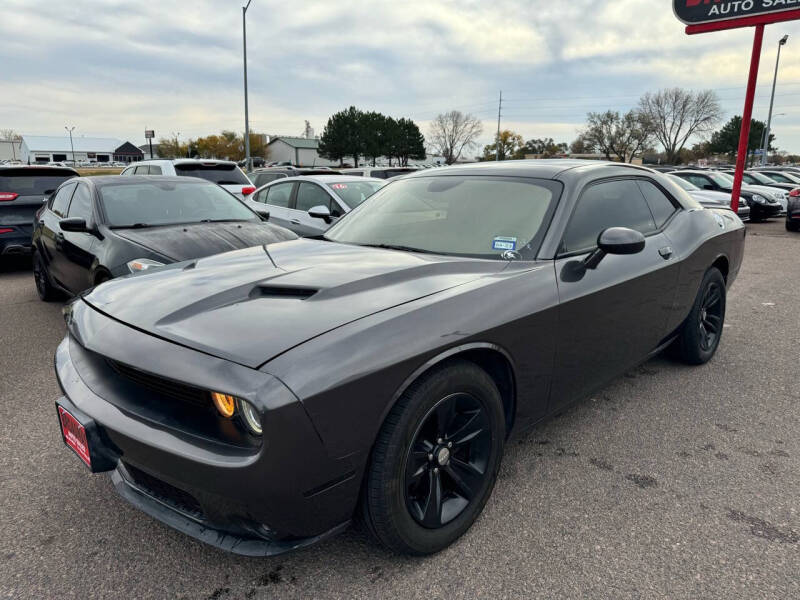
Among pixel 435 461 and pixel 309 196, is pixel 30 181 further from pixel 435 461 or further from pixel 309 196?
pixel 435 461

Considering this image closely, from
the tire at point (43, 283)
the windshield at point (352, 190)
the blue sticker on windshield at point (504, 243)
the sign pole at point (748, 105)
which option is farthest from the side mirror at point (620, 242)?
the sign pole at point (748, 105)

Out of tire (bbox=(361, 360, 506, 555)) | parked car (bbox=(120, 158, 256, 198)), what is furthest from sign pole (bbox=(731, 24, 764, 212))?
tire (bbox=(361, 360, 506, 555))

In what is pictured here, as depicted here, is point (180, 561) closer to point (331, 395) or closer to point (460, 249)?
point (331, 395)

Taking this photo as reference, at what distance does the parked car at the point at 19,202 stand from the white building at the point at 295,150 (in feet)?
321

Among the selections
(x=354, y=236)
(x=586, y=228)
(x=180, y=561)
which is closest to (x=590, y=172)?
(x=586, y=228)

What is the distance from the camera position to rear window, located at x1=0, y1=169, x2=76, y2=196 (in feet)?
25.5

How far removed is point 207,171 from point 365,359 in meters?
9.59

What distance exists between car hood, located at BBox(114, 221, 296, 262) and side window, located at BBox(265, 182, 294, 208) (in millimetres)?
3572

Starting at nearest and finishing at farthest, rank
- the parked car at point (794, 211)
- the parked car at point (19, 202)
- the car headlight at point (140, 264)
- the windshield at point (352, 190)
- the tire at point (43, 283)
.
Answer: the car headlight at point (140, 264)
the tire at point (43, 283)
the parked car at point (19, 202)
the windshield at point (352, 190)
the parked car at point (794, 211)

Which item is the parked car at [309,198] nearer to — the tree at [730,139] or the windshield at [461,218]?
the windshield at [461,218]

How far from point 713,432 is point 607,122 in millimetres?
74060

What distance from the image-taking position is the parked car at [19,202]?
7531mm

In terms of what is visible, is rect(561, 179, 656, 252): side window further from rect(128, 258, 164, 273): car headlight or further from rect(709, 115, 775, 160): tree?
rect(709, 115, 775, 160): tree

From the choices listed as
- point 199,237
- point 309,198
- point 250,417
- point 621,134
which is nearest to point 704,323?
point 250,417
